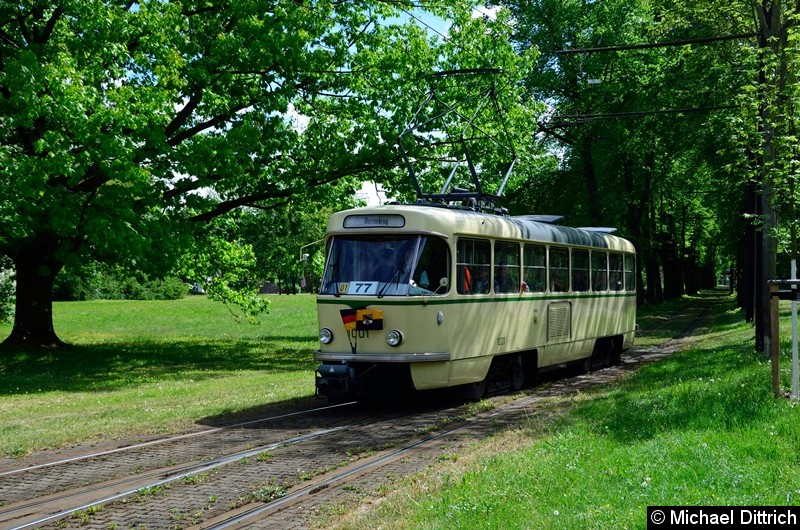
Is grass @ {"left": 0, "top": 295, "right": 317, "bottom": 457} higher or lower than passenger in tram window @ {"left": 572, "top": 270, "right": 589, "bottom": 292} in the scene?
lower

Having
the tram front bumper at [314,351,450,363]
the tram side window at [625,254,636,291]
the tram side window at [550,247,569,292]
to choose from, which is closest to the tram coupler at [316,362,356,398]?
the tram front bumper at [314,351,450,363]

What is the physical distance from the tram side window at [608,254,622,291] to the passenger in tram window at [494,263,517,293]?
6361 millimetres

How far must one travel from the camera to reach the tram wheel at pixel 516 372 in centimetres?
1655

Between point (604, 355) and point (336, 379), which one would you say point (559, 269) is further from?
point (336, 379)

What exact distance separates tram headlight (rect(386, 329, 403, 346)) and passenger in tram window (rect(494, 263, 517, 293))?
2468 mm

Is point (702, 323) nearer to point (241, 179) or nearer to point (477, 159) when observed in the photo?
point (477, 159)

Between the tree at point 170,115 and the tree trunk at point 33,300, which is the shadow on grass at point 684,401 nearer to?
the tree at point 170,115

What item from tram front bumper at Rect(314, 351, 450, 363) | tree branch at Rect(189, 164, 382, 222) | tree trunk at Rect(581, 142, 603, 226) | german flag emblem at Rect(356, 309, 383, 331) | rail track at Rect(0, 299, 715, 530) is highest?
tree trunk at Rect(581, 142, 603, 226)

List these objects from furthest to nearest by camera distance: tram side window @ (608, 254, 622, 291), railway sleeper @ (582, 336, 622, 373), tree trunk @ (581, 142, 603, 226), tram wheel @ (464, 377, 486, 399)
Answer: tree trunk @ (581, 142, 603, 226) → tram side window @ (608, 254, 622, 291) → railway sleeper @ (582, 336, 622, 373) → tram wheel @ (464, 377, 486, 399)

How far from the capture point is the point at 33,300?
26.6m

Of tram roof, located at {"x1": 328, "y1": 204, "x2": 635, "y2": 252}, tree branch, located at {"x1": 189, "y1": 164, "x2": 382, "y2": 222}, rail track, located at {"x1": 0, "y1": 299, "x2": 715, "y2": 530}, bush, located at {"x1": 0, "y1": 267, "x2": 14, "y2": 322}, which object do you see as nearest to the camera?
rail track, located at {"x1": 0, "y1": 299, "x2": 715, "y2": 530}

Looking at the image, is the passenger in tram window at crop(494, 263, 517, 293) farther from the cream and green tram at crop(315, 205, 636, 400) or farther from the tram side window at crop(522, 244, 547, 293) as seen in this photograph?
the tram side window at crop(522, 244, 547, 293)

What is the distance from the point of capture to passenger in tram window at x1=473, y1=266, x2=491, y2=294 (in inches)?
575

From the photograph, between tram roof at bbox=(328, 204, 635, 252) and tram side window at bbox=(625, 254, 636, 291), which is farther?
tram side window at bbox=(625, 254, 636, 291)
